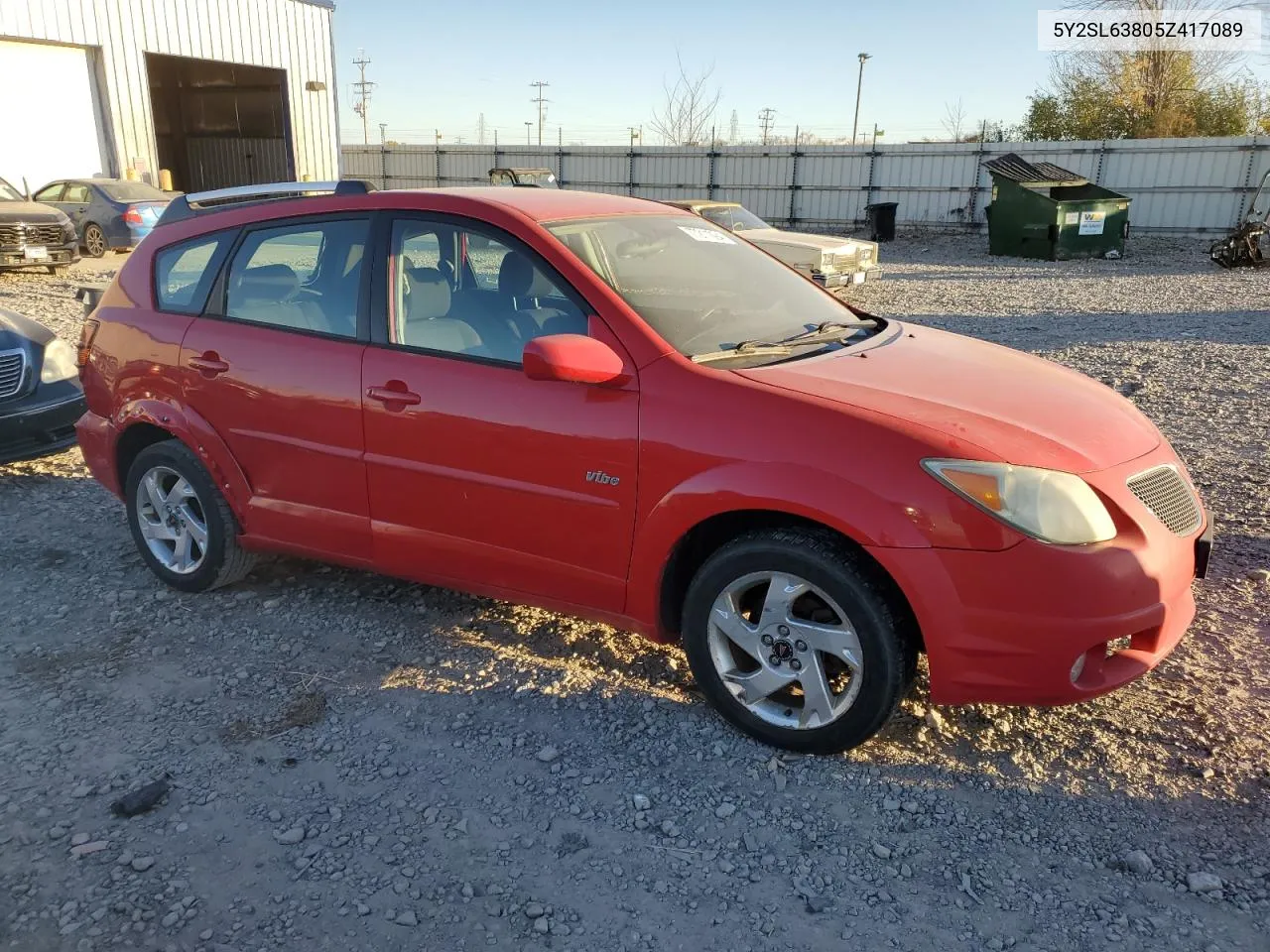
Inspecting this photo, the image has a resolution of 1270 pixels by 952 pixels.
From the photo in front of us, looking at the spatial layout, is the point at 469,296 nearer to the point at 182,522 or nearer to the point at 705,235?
the point at 705,235

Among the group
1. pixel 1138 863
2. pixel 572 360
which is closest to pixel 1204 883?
pixel 1138 863

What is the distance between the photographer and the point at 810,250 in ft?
44.5

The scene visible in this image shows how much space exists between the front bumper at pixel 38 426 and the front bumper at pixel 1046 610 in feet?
17.6

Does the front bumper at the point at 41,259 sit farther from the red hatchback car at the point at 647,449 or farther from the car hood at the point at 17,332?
the red hatchback car at the point at 647,449

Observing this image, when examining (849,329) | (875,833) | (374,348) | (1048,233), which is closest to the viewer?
(875,833)

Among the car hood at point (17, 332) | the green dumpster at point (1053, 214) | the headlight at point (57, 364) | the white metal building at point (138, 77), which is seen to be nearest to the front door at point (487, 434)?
the headlight at point (57, 364)

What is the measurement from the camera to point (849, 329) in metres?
3.79

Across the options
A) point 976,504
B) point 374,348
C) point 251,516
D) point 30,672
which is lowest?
point 30,672

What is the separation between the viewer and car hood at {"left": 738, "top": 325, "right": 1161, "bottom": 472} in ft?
9.20

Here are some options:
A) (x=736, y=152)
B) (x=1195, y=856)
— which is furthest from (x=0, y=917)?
(x=736, y=152)

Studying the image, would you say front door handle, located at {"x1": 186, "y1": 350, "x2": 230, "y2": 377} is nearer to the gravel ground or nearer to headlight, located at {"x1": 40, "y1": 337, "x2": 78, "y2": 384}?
the gravel ground

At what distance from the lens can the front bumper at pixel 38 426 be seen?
572 centimetres

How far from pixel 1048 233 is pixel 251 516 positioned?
2018 cm

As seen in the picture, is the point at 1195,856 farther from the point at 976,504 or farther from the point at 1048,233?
the point at 1048,233
